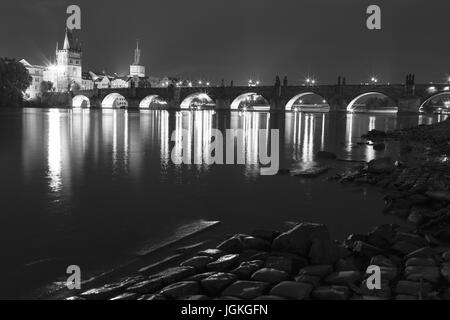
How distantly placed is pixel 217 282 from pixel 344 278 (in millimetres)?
1606

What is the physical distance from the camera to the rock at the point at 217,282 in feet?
18.0

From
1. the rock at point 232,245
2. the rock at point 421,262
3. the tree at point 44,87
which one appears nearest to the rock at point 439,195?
the rock at point 421,262

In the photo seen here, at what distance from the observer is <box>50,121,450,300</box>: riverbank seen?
210 inches

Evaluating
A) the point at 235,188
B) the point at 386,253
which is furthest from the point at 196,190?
the point at 386,253

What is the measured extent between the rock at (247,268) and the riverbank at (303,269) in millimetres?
13

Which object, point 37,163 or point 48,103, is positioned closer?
point 37,163

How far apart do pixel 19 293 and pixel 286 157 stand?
51.8 ft

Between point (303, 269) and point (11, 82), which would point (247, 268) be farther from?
point (11, 82)

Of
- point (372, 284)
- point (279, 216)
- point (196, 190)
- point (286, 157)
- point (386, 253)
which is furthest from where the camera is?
point (286, 157)

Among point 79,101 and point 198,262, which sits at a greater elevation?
point 79,101

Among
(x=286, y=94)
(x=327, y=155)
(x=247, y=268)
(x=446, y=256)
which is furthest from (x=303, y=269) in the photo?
(x=286, y=94)

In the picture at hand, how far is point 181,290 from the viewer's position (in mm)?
5371

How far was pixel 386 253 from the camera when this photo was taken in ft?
22.3
